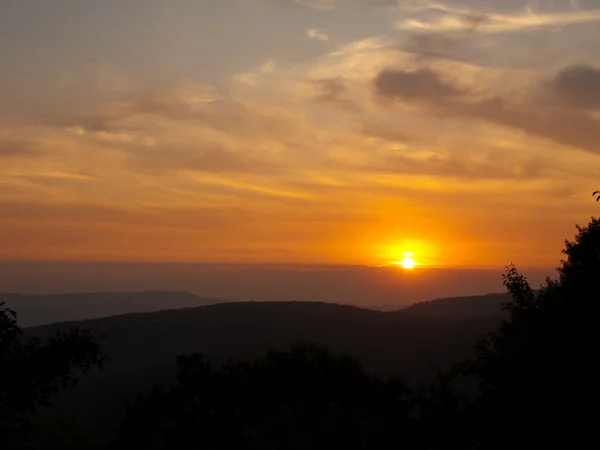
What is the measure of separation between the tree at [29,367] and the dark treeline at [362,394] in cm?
2

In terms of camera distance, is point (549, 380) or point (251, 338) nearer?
point (549, 380)

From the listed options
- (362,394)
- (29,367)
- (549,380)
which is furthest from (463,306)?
(29,367)

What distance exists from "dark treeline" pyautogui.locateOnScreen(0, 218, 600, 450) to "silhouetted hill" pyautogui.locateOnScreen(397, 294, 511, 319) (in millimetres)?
116089

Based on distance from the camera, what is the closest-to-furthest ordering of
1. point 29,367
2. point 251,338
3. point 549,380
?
point 29,367, point 549,380, point 251,338

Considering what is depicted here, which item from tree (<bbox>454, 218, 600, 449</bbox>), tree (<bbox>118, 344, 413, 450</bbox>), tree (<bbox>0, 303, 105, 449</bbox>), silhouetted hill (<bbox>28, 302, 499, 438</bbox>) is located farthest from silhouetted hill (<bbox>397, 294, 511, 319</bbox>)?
tree (<bbox>0, 303, 105, 449</bbox>)

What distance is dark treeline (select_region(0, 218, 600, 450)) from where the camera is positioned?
11.4m

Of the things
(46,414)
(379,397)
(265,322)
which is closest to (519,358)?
(379,397)

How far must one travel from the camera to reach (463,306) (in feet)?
521

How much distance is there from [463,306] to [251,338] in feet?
263

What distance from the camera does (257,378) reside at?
31766mm

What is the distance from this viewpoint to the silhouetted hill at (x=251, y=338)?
74312mm

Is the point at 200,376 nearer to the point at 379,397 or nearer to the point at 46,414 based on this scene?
the point at 379,397

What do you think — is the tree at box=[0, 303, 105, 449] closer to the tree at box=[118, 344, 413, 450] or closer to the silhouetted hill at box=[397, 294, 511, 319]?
the tree at box=[118, 344, 413, 450]

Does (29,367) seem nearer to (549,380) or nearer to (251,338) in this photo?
(549,380)
